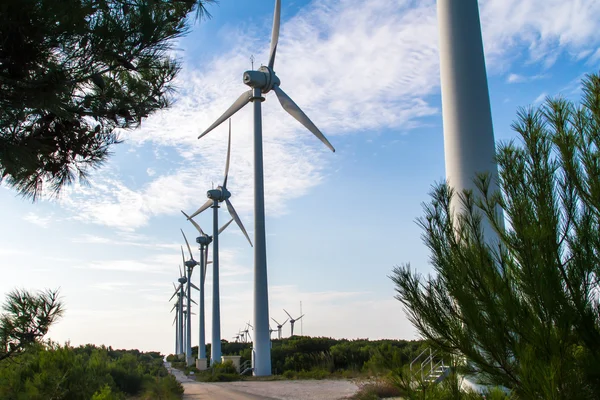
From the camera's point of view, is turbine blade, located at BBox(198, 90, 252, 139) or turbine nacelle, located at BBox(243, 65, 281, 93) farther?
turbine blade, located at BBox(198, 90, 252, 139)

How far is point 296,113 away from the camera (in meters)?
34.3

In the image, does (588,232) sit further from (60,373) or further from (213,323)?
(213,323)

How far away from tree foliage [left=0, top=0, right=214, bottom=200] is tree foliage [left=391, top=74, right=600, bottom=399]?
14.1 ft

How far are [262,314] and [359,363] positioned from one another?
A: 8969mm

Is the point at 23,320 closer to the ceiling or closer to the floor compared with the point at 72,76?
closer to the floor

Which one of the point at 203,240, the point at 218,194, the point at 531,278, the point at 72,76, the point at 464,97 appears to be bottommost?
the point at 531,278

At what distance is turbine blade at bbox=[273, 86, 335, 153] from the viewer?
3268cm

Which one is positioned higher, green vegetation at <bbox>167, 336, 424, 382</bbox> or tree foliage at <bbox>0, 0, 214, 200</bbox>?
tree foliage at <bbox>0, 0, 214, 200</bbox>

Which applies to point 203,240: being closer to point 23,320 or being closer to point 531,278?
point 23,320

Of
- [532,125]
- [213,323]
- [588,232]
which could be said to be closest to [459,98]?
[532,125]

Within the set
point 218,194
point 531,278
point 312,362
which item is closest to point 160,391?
point 531,278

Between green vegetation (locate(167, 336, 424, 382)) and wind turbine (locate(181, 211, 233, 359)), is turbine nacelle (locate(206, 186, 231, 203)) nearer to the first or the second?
wind turbine (locate(181, 211, 233, 359))

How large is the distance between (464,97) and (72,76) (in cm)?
819

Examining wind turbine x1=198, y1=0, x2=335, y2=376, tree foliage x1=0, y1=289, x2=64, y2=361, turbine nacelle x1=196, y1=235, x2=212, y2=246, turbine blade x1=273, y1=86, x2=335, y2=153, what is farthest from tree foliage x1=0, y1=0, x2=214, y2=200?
turbine nacelle x1=196, y1=235, x2=212, y2=246
